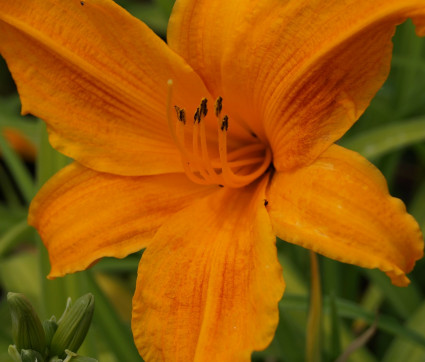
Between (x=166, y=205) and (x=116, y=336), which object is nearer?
(x=166, y=205)

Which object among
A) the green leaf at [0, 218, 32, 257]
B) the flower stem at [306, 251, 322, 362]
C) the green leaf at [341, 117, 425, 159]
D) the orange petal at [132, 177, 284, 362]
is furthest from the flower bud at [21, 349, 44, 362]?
the green leaf at [341, 117, 425, 159]

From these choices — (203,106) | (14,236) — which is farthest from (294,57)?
(14,236)

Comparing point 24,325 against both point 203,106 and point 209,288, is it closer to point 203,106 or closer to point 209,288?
point 209,288

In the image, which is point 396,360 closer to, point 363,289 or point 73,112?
point 363,289

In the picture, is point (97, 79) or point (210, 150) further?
point (210, 150)

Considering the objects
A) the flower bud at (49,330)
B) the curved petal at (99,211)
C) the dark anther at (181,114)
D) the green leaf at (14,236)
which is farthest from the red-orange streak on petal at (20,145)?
the flower bud at (49,330)

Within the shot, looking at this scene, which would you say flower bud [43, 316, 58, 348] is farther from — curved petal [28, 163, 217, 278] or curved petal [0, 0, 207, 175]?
curved petal [0, 0, 207, 175]

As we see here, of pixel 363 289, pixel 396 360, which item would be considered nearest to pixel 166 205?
pixel 396 360
